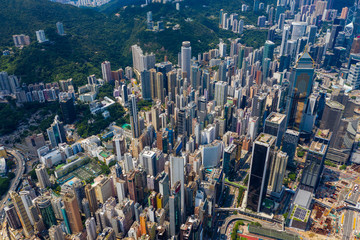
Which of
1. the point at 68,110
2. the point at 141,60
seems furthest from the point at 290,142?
the point at 141,60

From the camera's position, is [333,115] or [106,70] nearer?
[333,115]

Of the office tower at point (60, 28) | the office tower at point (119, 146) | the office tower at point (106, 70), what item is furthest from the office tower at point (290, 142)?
the office tower at point (60, 28)

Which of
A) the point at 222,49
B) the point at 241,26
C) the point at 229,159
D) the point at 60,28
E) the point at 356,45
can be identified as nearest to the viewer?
the point at 229,159

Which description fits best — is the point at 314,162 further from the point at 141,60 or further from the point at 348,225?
the point at 141,60

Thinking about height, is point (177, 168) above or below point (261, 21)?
below

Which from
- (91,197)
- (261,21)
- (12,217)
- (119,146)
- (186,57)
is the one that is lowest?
(12,217)

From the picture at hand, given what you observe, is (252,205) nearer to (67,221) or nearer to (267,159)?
(267,159)

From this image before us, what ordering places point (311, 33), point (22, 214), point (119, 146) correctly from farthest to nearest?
1. point (311, 33)
2. point (119, 146)
3. point (22, 214)
